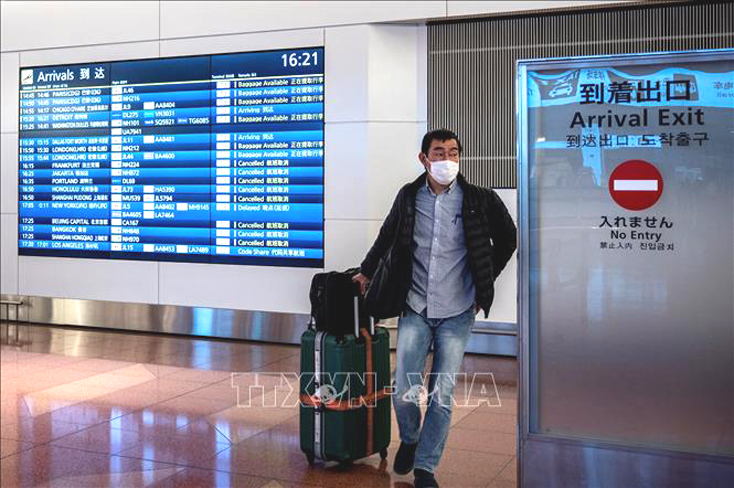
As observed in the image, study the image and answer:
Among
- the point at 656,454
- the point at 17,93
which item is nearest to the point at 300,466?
the point at 656,454

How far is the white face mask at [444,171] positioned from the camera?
412 cm

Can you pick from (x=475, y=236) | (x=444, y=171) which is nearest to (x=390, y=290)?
(x=475, y=236)

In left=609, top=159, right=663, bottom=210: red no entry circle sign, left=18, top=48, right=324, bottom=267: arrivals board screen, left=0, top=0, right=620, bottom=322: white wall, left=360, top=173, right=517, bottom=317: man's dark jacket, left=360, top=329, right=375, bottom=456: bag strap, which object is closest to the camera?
left=609, top=159, right=663, bottom=210: red no entry circle sign

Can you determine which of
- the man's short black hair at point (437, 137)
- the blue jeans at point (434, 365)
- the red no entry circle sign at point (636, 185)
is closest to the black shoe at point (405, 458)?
the blue jeans at point (434, 365)

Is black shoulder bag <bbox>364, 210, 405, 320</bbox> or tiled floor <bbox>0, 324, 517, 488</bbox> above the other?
black shoulder bag <bbox>364, 210, 405, 320</bbox>

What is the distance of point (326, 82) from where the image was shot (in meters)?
8.33

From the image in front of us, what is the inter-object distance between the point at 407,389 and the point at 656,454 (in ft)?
4.12

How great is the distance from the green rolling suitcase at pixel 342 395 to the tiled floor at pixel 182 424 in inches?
5.3

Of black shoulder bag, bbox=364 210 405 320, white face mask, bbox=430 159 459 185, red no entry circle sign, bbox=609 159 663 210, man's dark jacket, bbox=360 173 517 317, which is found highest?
white face mask, bbox=430 159 459 185

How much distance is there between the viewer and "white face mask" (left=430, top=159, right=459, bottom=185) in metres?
4.12

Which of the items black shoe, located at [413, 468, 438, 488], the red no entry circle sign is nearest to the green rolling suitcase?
black shoe, located at [413, 468, 438, 488]

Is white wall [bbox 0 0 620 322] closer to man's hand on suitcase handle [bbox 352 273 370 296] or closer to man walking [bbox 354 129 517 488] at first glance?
man's hand on suitcase handle [bbox 352 273 370 296]

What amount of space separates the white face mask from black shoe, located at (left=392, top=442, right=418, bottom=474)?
145 centimetres

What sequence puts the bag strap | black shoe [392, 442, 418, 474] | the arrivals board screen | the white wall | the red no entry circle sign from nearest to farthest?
the red no entry circle sign
black shoe [392, 442, 418, 474]
the bag strap
the white wall
the arrivals board screen
